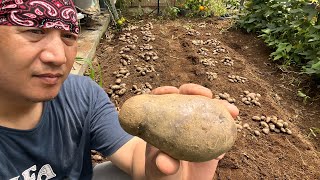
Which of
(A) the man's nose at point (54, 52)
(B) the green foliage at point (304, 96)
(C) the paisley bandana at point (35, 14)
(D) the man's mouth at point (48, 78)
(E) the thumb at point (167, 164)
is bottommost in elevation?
(B) the green foliage at point (304, 96)

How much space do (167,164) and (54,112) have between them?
23.3 inches

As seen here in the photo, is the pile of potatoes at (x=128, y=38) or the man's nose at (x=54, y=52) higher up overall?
the man's nose at (x=54, y=52)

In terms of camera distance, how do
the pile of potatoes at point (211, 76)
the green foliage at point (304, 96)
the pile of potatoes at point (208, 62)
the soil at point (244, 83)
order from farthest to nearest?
the pile of potatoes at point (208, 62), the pile of potatoes at point (211, 76), the green foliage at point (304, 96), the soil at point (244, 83)

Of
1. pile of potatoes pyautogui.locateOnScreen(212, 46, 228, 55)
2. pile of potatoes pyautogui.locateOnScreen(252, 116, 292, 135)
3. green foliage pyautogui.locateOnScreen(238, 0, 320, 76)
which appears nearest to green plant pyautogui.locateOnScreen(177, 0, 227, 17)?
green foliage pyautogui.locateOnScreen(238, 0, 320, 76)

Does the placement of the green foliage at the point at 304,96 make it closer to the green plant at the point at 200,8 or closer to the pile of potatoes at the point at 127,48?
the pile of potatoes at the point at 127,48

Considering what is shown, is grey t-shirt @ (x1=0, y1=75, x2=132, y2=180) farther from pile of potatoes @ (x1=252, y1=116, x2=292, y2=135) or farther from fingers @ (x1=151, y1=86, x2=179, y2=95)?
pile of potatoes @ (x1=252, y1=116, x2=292, y2=135)

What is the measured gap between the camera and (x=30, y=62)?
3.68ft

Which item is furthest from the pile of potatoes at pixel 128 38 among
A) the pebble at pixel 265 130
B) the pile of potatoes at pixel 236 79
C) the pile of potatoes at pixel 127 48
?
the pebble at pixel 265 130

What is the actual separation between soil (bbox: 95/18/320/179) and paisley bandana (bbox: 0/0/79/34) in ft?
5.08

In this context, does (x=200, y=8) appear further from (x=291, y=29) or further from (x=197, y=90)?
(x=197, y=90)

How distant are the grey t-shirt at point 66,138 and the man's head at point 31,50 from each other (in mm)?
203

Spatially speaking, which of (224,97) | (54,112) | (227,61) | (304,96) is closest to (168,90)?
(54,112)

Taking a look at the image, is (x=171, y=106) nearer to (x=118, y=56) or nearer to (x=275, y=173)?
(x=275, y=173)

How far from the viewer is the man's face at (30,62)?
1112 millimetres
